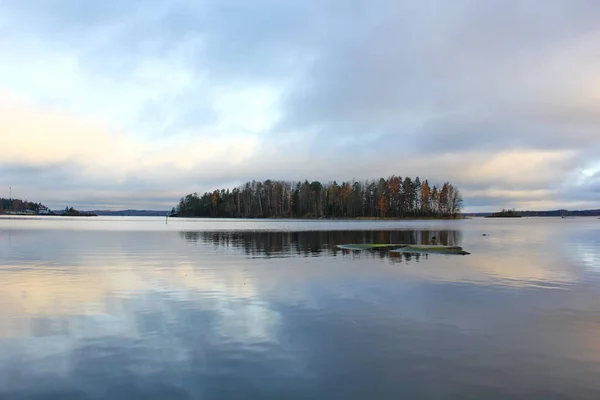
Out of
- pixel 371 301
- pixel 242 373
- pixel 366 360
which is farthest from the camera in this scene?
pixel 371 301

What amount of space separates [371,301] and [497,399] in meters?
9.22

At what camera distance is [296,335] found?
524 inches

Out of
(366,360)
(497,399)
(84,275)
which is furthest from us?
(84,275)

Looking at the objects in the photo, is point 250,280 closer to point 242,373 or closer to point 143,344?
point 143,344

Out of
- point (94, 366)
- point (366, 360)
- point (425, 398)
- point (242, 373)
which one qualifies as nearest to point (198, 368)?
point (242, 373)

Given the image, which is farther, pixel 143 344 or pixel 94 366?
pixel 143 344

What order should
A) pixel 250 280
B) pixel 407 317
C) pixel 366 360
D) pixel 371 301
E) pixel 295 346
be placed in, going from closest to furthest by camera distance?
1. pixel 366 360
2. pixel 295 346
3. pixel 407 317
4. pixel 371 301
5. pixel 250 280

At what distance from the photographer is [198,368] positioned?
10.6 metres

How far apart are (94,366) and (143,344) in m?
1.74

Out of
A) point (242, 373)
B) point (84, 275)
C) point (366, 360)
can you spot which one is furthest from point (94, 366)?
point (84, 275)

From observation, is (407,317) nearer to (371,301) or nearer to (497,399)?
(371,301)

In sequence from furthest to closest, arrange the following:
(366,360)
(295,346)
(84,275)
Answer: (84,275)
(295,346)
(366,360)

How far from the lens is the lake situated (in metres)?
9.68

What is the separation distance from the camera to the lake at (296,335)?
9.68m
